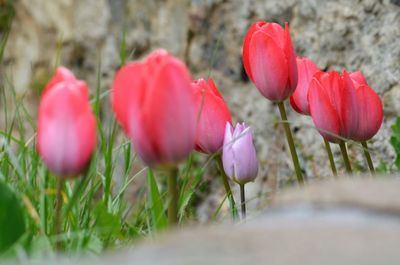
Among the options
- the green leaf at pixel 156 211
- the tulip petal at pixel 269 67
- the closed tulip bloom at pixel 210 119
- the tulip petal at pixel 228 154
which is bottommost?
the green leaf at pixel 156 211

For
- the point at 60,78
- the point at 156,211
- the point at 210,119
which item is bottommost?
the point at 156,211

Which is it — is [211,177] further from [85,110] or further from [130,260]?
[130,260]

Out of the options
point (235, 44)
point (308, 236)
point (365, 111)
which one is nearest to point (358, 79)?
point (365, 111)

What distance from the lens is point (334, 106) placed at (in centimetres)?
135

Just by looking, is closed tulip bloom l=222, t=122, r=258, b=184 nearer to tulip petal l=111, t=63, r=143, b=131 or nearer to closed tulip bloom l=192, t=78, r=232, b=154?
closed tulip bloom l=192, t=78, r=232, b=154

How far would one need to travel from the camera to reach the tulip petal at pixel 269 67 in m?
1.36

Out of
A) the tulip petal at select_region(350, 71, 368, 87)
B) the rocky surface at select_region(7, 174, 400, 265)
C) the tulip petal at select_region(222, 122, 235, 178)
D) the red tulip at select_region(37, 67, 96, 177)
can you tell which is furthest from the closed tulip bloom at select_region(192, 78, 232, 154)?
the rocky surface at select_region(7, 174, 400, 265)

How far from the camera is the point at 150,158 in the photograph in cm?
96

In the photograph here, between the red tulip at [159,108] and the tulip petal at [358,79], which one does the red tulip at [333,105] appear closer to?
the tulip petal at [358,79]

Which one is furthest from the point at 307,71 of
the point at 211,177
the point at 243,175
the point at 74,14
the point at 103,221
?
the point at 74,14

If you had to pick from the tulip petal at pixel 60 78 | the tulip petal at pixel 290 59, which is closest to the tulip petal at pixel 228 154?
the tulip petal at pixel 290 59

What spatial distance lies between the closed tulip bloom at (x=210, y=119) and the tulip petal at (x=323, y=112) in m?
0.14

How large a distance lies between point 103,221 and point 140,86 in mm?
267

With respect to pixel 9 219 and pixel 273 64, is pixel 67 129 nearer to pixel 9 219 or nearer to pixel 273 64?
pixel 9 219
